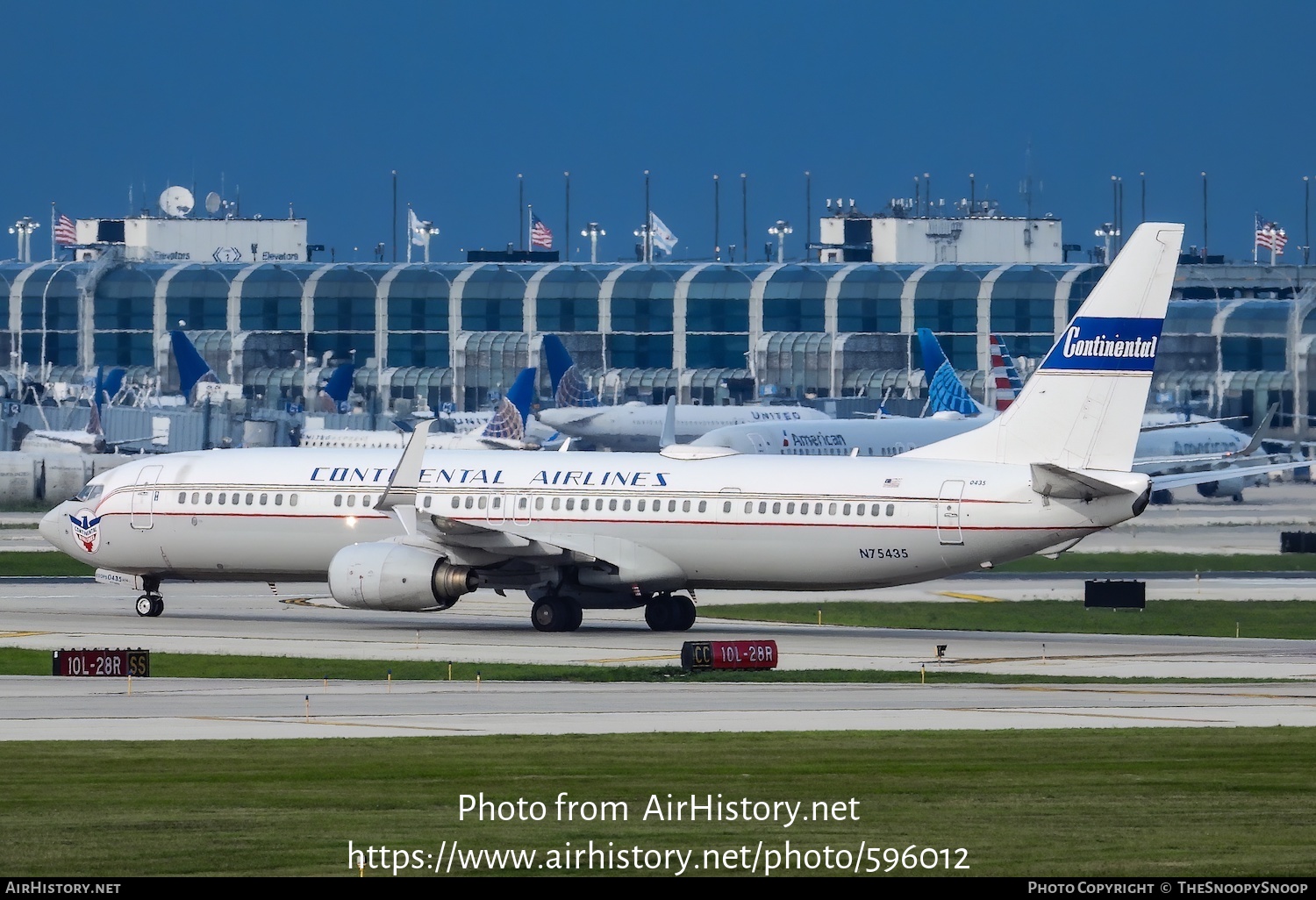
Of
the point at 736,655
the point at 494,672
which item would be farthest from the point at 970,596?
the point at 494,672

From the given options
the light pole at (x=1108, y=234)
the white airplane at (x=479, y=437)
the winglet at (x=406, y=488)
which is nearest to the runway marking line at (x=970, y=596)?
the winglet at (x=406, y=488)

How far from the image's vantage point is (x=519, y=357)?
16312 cm

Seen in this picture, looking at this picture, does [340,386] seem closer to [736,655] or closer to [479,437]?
[479,437]

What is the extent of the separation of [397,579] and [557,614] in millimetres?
4094

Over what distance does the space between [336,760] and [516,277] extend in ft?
465

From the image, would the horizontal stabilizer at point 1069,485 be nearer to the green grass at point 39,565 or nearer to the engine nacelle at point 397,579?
the engine nacelle at point 397,579

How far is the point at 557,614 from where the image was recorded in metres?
47.7

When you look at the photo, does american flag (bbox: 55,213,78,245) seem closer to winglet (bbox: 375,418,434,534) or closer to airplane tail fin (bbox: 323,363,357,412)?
airplane tail fin (bbox: 323,363,357,412)

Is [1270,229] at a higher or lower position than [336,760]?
higher
